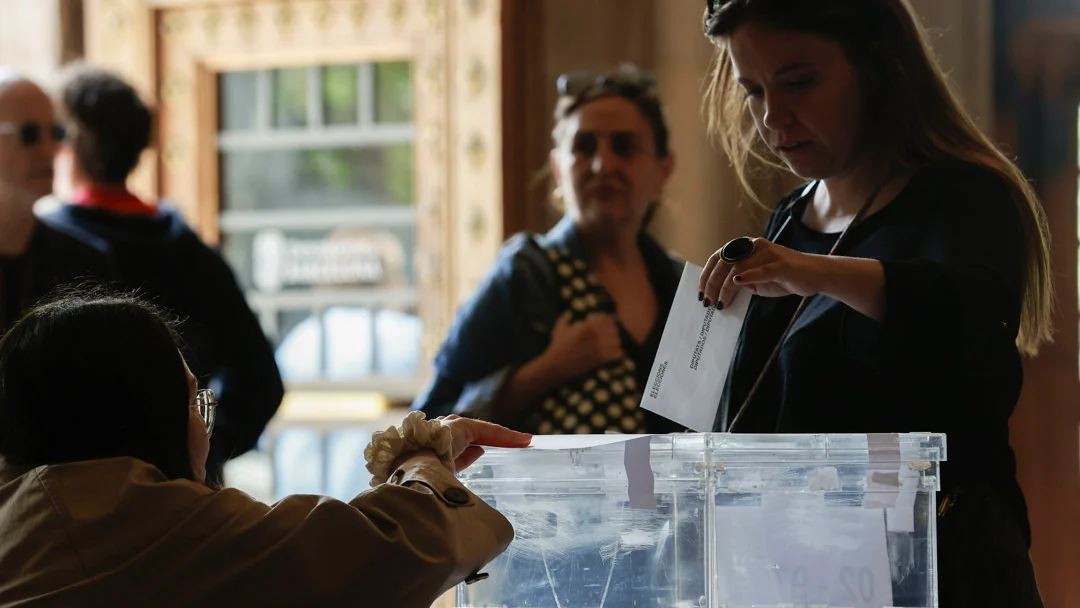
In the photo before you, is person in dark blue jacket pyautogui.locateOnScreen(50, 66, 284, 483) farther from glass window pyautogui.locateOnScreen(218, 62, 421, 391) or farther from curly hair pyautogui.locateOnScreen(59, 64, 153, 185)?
glass window pyautogui.locateOnScreen(218, 62, 421, 391)

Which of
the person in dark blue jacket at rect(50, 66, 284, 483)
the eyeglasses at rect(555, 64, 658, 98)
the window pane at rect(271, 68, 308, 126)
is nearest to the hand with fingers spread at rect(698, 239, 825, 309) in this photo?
the eyeglasses at rect(555, 64, 658, 98)

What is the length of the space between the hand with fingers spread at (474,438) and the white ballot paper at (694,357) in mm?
142

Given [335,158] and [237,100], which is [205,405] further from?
[237,100]

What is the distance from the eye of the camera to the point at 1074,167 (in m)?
1.56

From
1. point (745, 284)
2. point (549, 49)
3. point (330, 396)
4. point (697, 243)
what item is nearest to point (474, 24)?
point (549, 49)

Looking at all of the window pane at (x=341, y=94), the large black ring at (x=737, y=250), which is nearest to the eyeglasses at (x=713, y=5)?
the large black ring at (x=737, y=250)

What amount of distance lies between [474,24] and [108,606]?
7.20 feet

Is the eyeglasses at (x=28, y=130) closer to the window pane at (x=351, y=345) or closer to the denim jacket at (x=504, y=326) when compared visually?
the denim jacket at (x=504, y=326)

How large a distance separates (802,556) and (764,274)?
24 centimetres

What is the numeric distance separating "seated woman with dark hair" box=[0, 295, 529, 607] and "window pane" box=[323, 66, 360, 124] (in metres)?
2.27

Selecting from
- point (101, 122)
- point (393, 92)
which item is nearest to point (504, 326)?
point (101, 122)

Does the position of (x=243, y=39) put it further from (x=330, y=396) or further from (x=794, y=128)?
(x=794, y=128)

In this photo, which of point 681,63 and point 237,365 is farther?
point 237,365

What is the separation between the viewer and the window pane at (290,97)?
10.8 feet
